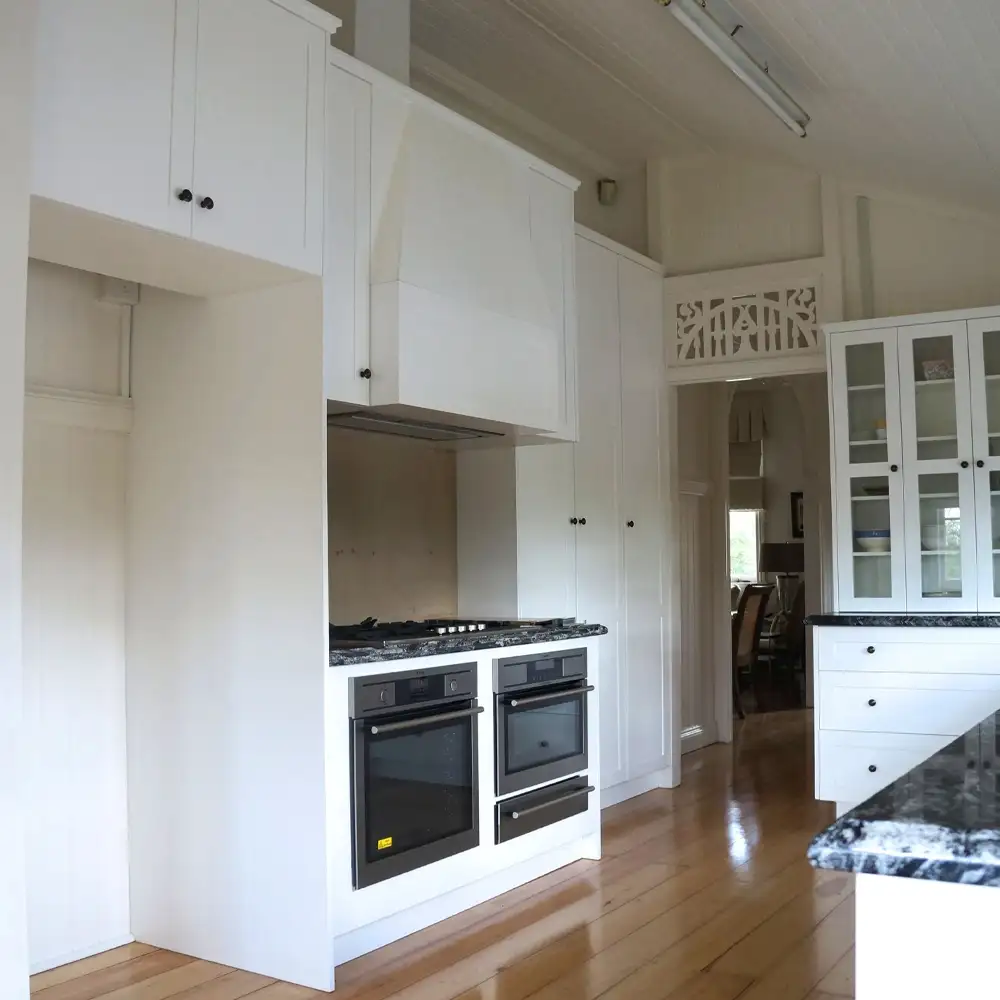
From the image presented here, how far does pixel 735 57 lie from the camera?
3631 mm

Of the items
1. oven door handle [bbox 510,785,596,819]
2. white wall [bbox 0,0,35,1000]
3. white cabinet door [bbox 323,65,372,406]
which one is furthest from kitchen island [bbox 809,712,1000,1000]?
oven door handle [bbox 510,785,596,819]

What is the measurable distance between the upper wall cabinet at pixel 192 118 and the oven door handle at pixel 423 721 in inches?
50.6

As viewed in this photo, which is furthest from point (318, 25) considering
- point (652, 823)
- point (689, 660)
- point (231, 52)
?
point (689, 660)

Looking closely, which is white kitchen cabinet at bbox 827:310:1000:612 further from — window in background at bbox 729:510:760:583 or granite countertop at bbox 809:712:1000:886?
window in background at bbox 729:510:760:583

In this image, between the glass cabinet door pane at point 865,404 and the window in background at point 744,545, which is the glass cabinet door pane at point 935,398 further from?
the window in background at point 744,545

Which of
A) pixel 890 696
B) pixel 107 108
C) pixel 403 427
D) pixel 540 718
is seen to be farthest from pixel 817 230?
pixel 107 108

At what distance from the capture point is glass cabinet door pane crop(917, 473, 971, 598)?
4.68 m

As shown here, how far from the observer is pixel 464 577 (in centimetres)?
471

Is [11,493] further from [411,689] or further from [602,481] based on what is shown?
[602,481]

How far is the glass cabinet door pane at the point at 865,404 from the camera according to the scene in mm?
4820

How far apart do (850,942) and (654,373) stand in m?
3.03

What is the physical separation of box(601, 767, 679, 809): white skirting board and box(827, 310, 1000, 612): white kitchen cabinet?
1316mm

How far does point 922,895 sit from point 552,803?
295 cm

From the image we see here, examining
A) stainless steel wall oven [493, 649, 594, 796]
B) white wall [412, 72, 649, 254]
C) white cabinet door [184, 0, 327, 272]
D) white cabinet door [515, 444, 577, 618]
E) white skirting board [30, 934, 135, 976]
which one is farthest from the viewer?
white wall [412, 72, 649, 254]
